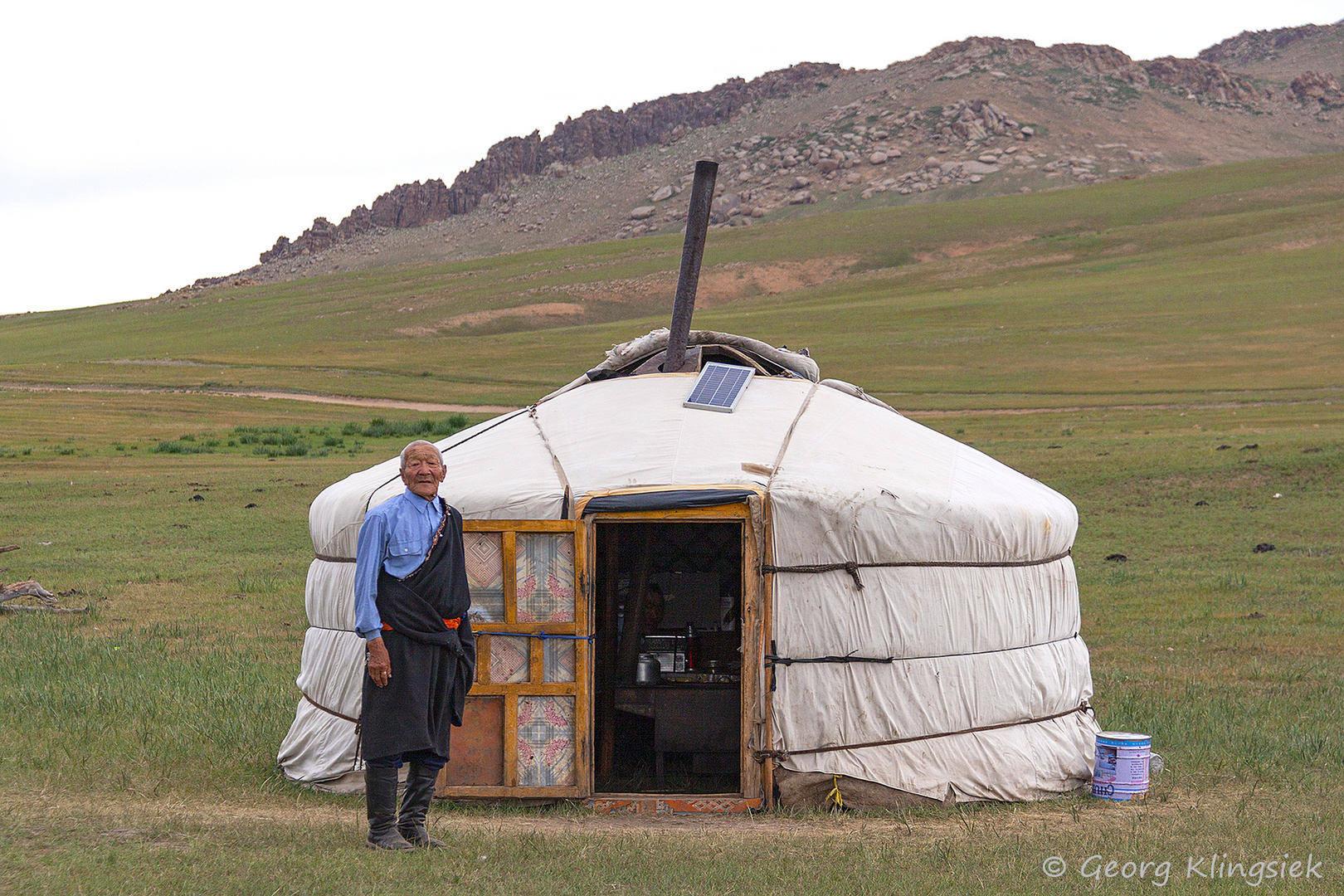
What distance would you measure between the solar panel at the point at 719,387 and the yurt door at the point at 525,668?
1.25 meters

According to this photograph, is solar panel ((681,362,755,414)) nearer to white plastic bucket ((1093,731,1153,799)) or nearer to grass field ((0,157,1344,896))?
grass field ((0,157,1344,896))

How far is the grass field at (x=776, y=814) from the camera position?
468 cm

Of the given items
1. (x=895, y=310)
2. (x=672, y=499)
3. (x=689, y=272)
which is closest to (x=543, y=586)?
(x=672, y=499)

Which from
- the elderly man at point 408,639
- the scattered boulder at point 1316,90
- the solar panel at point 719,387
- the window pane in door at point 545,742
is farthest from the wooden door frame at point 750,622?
the scattered boulder at point 1316,90

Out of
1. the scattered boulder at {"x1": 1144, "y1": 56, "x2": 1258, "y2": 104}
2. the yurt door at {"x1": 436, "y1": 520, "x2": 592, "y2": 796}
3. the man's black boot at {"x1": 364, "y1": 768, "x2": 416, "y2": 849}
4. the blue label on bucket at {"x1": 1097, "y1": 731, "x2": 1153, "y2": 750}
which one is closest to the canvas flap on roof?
the yurt door at {"x1": 436, "y1": 520, "x2": 592, "y2": 796}

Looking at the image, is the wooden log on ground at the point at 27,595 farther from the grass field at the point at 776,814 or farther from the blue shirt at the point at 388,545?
the blue shirt at the point at 388,545

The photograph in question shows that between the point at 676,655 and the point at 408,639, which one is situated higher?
the point at 408,639

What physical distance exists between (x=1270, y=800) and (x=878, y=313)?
4545cm

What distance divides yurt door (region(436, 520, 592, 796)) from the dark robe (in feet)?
2.94

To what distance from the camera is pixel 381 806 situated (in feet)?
15.7

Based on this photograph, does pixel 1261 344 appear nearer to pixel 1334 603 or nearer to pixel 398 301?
pixel 1334 603

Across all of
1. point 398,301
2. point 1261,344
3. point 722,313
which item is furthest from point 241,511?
point 398,301

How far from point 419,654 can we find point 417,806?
571 mm

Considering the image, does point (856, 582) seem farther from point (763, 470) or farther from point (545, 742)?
point (545, 742)
